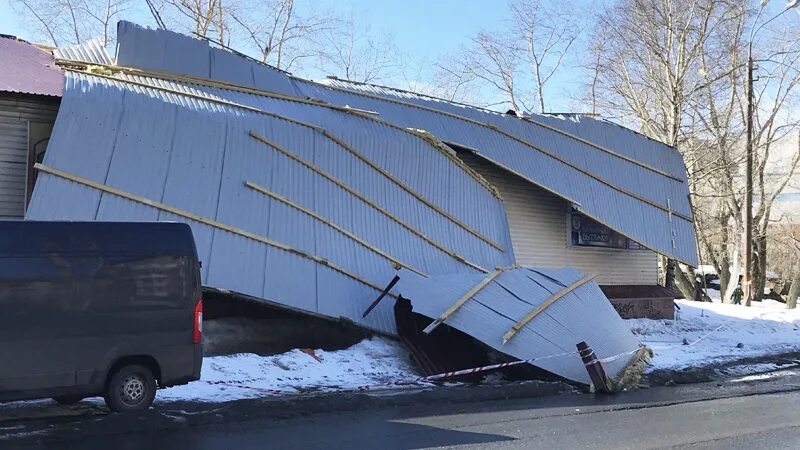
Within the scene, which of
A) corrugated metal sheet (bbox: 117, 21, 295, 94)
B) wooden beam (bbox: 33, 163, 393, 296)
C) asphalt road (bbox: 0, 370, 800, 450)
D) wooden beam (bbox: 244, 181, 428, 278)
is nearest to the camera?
asphalt road (bbox: 0, 370, 800, 450)

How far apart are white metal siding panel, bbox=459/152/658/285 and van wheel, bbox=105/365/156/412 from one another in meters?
12.2

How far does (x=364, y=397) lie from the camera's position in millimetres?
10547

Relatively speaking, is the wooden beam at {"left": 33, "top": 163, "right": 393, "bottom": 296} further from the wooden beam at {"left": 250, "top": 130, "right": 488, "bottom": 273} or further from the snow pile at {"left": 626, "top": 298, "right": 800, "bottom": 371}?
the snow pile at {"left": 626, "top": 298, "right": 800, "bottom": 371}

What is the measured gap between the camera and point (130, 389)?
858 cm

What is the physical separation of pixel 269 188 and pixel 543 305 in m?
5.54

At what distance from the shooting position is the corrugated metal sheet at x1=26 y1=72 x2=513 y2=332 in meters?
12.5

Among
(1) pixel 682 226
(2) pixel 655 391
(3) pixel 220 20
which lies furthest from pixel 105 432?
(3) pixel 220 20

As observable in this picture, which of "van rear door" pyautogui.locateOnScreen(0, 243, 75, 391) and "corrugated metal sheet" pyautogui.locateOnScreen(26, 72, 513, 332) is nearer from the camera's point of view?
"van rear door" pyautogui.locateOnScreen(0, 243, 75, 391)

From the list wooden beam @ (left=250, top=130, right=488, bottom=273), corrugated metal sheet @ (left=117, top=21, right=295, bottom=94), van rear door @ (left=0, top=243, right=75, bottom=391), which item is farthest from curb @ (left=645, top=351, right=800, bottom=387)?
corrugated metal sheet @ (left=117, top=21, right=295, bottom=94)

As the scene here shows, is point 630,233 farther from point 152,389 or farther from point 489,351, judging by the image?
point 152,389

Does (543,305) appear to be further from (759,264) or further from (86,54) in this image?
(759,264)

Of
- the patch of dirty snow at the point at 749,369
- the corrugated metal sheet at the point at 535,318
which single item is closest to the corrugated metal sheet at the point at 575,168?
the patch of dirty snow at the point at 749,369

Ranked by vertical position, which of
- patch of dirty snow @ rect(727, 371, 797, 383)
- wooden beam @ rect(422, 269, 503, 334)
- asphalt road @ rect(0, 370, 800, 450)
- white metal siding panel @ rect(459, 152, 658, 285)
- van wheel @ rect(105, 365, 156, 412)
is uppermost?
white metal siding panel @ rect(459, 152, 658, 285)

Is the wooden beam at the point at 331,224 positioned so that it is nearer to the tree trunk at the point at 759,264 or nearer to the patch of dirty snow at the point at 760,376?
the patch of dirty snow at the point at 760,376
